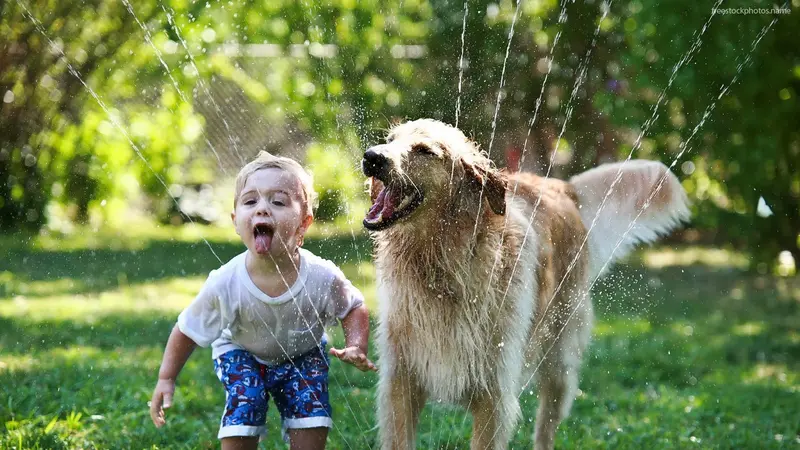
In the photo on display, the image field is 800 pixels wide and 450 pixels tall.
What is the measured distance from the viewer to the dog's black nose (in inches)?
125

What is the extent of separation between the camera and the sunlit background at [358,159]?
5180 millimetres

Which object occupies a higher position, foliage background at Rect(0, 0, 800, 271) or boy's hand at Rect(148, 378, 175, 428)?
foliage background at Rect(0, 0, 800, 271)

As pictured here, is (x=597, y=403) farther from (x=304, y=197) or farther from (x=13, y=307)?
(x=13, y=307)

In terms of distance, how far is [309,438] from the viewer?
3387mm

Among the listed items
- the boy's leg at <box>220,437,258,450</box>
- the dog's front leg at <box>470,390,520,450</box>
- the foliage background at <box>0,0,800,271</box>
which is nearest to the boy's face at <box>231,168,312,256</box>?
the boy's leg at <box>220,437,258,450</box>

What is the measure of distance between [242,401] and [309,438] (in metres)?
0.27

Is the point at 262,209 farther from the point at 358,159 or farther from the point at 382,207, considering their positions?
the point at 358,159

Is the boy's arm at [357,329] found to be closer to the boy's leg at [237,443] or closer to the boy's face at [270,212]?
the boy's face at [270,212]

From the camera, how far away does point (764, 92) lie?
9.06m

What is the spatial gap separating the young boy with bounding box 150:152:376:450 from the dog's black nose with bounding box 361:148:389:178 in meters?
0.27

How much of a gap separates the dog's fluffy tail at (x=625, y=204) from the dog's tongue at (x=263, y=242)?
2.10 metres

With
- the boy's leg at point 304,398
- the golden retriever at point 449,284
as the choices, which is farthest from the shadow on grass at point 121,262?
the boy's leg at point 304,398

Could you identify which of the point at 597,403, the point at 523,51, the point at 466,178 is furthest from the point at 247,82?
the point at 466,178

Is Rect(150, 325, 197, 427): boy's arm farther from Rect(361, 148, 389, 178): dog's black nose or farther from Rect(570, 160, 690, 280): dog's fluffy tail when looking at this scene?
Rect(570, 160, 690, 280): dog's fluffy tail
